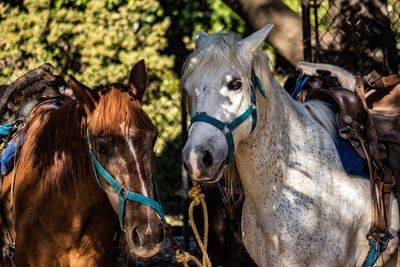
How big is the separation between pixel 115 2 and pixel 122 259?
4.87m

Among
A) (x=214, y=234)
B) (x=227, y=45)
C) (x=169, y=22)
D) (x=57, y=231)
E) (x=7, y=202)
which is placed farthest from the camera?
(x=169, y=22)

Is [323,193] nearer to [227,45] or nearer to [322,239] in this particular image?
[322,239]

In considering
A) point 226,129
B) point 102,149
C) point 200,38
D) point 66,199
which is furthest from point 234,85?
point 66,199

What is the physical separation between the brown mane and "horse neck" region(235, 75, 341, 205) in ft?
1.70

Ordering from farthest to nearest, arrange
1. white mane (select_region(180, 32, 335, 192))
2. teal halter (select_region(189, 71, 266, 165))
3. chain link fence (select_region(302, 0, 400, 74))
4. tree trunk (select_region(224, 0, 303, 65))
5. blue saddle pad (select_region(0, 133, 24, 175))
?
tree trunk (select_region(224, 0, 303, 65)) < chain link fence (select_region(302, 0, 400, 74)) < blue saddle pad (select_region(0, 133, 24, 175)) < white mane (select_region(180, 32, 335, 192)) < teal halter (select_region(189, 71, 266, 165))

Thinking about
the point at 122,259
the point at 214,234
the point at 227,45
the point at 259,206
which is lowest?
the point at 214,234

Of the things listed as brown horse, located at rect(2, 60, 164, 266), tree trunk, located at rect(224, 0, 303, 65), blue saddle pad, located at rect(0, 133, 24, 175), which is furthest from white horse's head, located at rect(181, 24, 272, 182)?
tree trunk, located at rect(224, 0, 303, 65)

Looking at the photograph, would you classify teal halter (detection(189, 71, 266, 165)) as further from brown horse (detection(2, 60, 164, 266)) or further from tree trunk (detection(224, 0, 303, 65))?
tree trunk (detection(224, 0, 303, 65))

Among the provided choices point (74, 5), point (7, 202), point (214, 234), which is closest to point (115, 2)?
point (74, 5)

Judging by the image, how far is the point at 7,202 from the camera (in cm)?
470

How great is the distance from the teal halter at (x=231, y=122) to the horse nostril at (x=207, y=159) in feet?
0.45

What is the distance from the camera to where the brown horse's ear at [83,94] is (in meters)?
4.12

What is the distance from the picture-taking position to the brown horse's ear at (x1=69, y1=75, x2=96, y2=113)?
412 cm

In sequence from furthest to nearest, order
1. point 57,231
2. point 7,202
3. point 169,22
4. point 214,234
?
1. point 169,22
2. point 214,234
3. point 7,202
4. point 57,231
